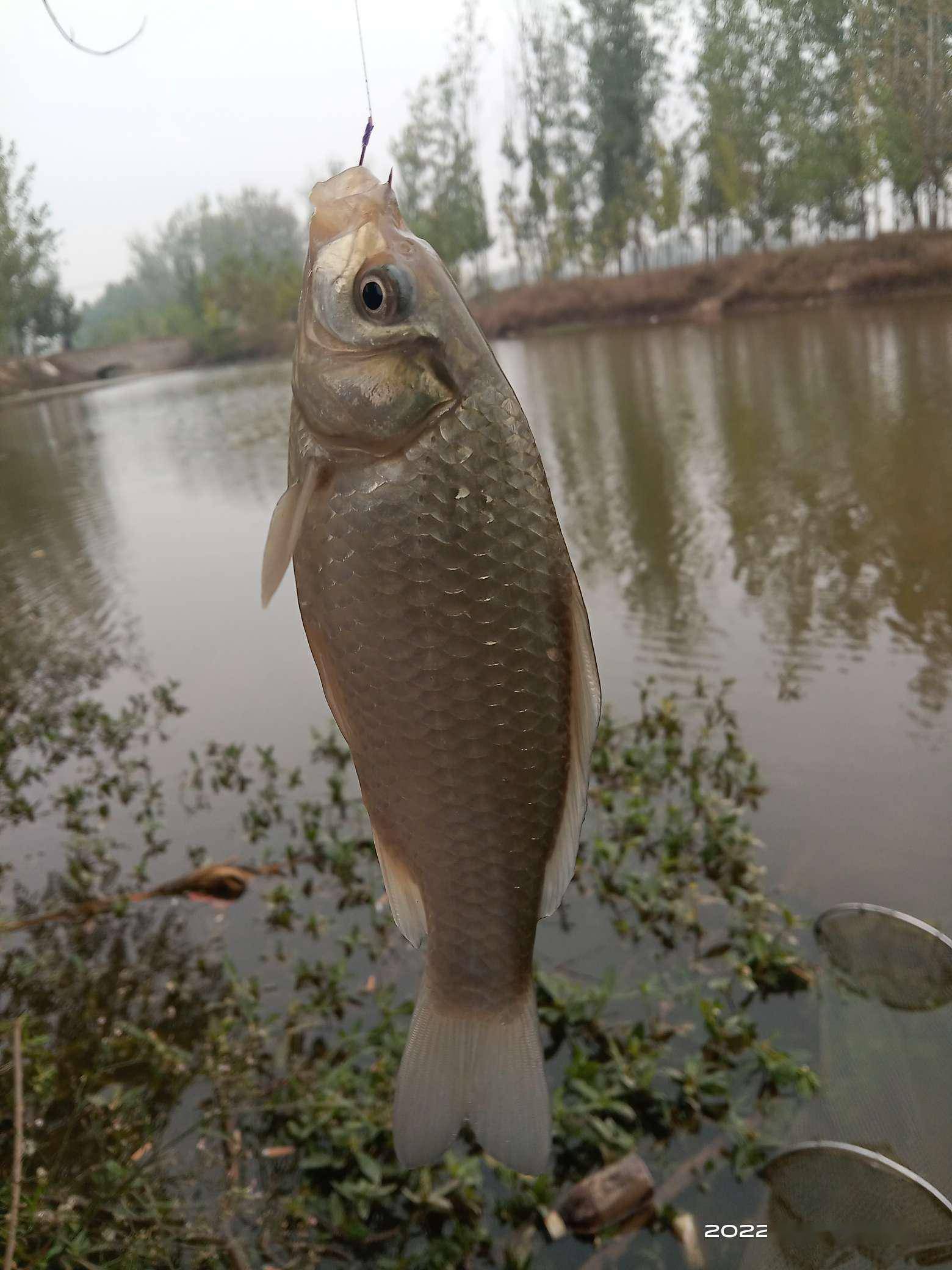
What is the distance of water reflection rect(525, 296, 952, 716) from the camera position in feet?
15.4

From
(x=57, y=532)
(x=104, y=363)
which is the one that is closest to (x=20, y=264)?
(x=57, y=532)

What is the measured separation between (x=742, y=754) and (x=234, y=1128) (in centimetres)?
205

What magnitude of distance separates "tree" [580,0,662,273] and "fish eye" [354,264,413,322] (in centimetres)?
722

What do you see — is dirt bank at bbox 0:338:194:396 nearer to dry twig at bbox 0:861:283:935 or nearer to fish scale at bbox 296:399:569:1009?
dry twig at bbox 0:861:283:935

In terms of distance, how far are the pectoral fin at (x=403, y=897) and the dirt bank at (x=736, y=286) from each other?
516 cm

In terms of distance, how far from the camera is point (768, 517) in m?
6.02

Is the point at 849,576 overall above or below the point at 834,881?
above

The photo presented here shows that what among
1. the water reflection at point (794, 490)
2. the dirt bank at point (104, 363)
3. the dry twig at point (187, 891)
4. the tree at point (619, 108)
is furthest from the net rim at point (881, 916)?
the dirt bank at point (104, 363)

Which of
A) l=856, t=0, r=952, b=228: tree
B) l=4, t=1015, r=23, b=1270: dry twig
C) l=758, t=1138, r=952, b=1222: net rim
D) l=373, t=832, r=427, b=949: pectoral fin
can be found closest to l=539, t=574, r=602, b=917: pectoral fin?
l=373, t=832, r=427, b=949: pectoral fin

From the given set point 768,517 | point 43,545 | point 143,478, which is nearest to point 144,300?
point 143,478

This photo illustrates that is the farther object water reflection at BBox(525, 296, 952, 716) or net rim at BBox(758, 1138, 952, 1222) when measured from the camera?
water reflection at BBox(525, 296, 952, 716)

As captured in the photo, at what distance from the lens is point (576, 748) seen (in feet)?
2.78

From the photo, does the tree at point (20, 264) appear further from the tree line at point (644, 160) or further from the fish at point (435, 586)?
the fish at point (435, 586)

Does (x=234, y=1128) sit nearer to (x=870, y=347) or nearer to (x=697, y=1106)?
(x=697, y=1106)
